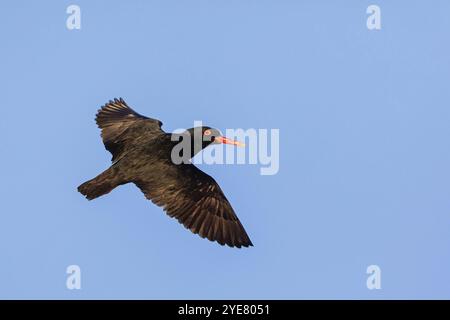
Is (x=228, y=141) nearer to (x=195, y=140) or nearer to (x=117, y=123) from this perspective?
(x=195, y=140)

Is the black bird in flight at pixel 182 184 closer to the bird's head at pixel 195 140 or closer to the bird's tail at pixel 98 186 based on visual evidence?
the bird's head at pixel 195 140

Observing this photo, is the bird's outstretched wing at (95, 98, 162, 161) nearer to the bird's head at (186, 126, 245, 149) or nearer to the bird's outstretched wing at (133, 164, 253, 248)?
the bird's head at (186, 126, 245, 149)

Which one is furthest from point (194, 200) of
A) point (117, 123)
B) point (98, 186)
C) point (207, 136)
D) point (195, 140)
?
point (117, 123)

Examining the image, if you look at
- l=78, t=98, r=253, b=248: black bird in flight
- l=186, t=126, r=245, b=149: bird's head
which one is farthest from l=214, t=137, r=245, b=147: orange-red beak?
l=78, t=98, r=253, b=248: black bird in flight

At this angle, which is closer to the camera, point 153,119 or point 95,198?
point 95,198
